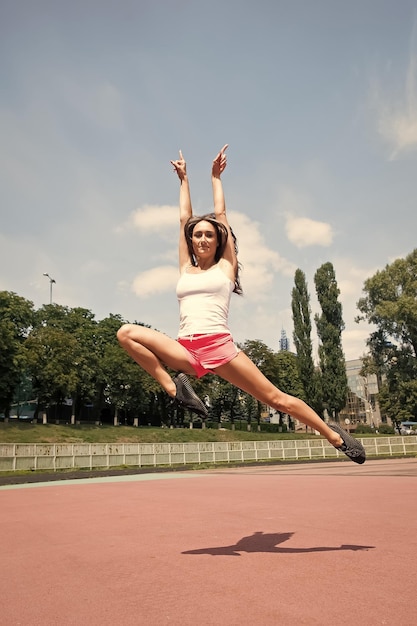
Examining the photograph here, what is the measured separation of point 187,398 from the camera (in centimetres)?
402

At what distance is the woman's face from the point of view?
15.1 feet

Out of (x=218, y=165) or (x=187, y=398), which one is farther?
(x=218, y=165)

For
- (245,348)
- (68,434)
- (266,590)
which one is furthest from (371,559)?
(245,348)

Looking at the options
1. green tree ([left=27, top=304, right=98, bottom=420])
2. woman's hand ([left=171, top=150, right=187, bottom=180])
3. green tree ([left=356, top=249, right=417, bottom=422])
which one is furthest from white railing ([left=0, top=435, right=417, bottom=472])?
green tree ([left=27, top=304, right=98, bottom=420])

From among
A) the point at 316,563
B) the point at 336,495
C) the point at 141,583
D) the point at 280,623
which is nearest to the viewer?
the point at 280,623

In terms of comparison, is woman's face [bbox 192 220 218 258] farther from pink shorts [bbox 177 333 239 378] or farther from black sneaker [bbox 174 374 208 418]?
black sneaker [bbox 174 374 208 418]

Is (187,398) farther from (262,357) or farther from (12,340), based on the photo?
(262,357)

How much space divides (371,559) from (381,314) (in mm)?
45845

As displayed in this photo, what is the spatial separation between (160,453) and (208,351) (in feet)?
80.4

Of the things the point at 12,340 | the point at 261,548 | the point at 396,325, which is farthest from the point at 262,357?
the point at 261,548

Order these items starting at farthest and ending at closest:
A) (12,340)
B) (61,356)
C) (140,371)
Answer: (140,371) < (61,356) < (12,340)

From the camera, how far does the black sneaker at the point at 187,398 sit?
4.01 m

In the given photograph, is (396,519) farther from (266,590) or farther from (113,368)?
(113,368)

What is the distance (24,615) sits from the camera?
3.19 metres
